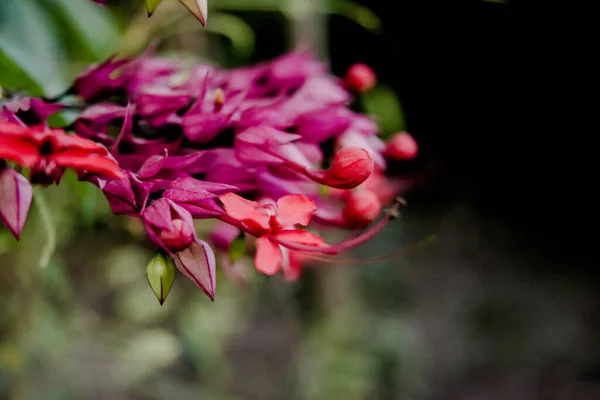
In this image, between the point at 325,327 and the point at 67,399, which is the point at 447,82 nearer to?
the point at 325,327

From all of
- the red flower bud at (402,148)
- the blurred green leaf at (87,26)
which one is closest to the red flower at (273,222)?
the red flower bud at (402,148)

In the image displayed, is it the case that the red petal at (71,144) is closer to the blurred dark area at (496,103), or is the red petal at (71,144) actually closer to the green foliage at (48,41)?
the green foliage at (48,41)

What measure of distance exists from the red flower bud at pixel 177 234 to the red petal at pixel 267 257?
0.03m

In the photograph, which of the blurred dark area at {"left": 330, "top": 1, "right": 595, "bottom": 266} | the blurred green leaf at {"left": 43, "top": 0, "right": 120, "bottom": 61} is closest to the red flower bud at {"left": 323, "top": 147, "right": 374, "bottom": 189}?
the blurred green leaf at {"left": 43, "top": 0, "right": 120, "bottom": 61}

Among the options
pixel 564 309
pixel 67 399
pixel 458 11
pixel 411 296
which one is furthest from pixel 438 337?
pixel 67 399

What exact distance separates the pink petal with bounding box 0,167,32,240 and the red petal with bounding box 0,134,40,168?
0.4 inches

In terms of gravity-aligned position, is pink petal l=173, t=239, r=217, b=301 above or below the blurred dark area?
above

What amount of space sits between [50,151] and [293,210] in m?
0.09

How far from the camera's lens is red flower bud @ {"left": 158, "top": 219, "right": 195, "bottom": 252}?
206 millimetres

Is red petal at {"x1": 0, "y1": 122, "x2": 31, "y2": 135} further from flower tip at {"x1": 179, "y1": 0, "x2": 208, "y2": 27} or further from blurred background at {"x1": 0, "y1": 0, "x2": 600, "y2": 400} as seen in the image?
blurred background at {"x1": 0, "y1": 0, "x2": 600, "y2": 400}

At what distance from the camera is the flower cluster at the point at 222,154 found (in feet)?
0.70

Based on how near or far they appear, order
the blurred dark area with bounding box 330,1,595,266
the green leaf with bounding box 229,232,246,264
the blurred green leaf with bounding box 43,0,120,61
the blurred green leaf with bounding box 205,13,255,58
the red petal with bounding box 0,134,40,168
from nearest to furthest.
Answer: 1. the red petal with bounding box 0,134,40,168
2. the green leaf with bounding box 229,232,246,264
3. the blurred green leaf with bounding box 43,0,120,61
4. the blurred green leaf with bounding box 205,13,255,58
5. the blurred dark area with bounding box 330,1,595,266

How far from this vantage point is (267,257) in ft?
0.72

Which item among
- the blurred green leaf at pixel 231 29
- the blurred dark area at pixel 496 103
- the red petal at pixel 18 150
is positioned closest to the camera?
the red petal at pixel 18 150
